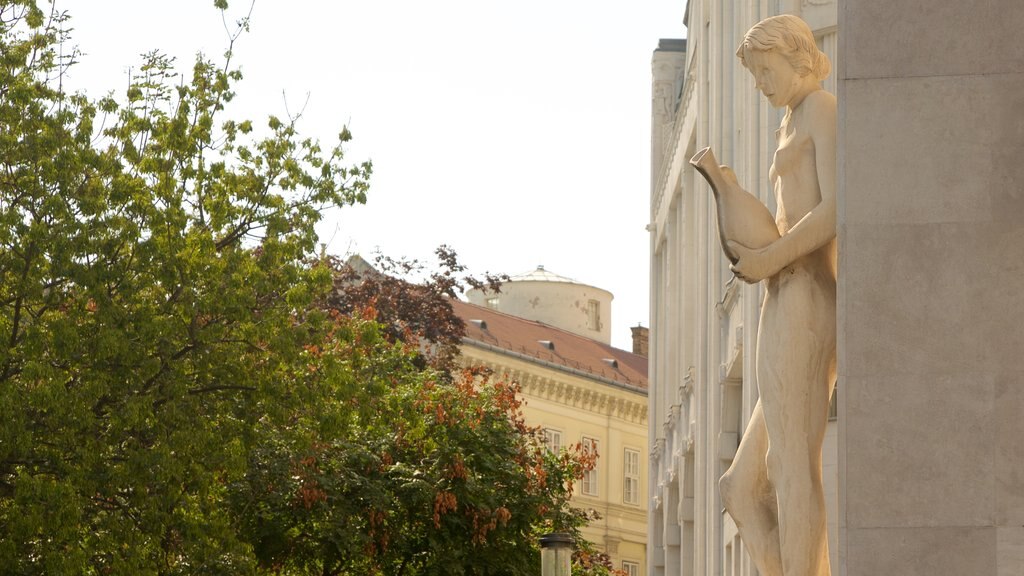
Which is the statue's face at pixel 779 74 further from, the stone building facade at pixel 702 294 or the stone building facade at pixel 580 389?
the stone building facade at pixel 580 389

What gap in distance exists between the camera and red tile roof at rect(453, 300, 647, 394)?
266ft

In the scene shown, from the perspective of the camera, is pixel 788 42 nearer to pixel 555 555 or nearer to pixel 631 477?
pixel 555 555

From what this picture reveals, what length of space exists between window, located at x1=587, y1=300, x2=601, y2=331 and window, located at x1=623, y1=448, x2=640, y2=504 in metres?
7.92

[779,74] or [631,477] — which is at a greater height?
[631,477]

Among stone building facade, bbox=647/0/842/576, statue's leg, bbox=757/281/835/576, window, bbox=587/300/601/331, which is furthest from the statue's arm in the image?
window, bbox=587/300/601/331

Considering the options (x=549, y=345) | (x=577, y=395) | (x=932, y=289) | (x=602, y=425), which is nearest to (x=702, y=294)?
(x=932, y=289)

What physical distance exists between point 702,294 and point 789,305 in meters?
24.3

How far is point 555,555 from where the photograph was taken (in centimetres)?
2131

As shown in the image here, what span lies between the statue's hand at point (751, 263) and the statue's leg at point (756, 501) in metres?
0.58

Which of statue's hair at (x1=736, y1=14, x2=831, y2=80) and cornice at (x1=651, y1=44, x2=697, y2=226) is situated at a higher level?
cornice at (x1=651, y1=44, x2=697, y2=226)

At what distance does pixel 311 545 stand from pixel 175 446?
8.51 m

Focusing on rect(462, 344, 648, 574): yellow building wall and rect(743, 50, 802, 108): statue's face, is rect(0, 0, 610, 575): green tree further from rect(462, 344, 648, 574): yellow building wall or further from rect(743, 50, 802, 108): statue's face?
rect(462, 344, 648, 574): yellow building wall

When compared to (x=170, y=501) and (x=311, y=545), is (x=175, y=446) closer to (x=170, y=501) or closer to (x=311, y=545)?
(x=170, y=501)

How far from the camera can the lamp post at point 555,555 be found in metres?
21.2
